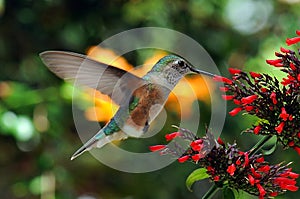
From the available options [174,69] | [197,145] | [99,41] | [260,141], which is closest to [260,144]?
[260,141]

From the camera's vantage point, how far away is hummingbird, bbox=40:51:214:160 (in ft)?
4.72

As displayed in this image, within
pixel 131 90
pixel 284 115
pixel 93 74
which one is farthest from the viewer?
pixel 131 90

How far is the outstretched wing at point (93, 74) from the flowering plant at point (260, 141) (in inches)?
10.1

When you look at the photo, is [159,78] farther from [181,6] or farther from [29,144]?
[181,6]

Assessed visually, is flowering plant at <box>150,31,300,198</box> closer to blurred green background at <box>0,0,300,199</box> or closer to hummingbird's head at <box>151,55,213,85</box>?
hummingbird's head at <box>151,55,213,85</box>

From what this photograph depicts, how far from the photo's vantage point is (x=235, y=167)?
1.19 meters

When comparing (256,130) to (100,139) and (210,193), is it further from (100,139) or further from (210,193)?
(100,139)

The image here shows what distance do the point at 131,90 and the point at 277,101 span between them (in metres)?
0.47

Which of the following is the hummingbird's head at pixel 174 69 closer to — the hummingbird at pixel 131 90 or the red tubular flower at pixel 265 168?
the hummingbird at pixel 131 90

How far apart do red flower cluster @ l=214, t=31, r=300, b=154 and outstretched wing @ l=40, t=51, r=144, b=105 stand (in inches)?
11.8

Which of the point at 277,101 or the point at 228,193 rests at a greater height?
the point at 277,101

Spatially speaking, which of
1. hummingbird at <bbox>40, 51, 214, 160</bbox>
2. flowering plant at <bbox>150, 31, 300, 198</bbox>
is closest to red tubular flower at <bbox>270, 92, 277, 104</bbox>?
flowering plant at <bbox>150, 31, 300, 198</bbox>

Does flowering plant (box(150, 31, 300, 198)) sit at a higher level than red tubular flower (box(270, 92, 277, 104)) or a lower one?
lower

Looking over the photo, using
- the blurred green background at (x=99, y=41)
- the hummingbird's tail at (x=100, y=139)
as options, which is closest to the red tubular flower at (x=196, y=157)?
the hummingbird's tail at (x=100, y=139)
